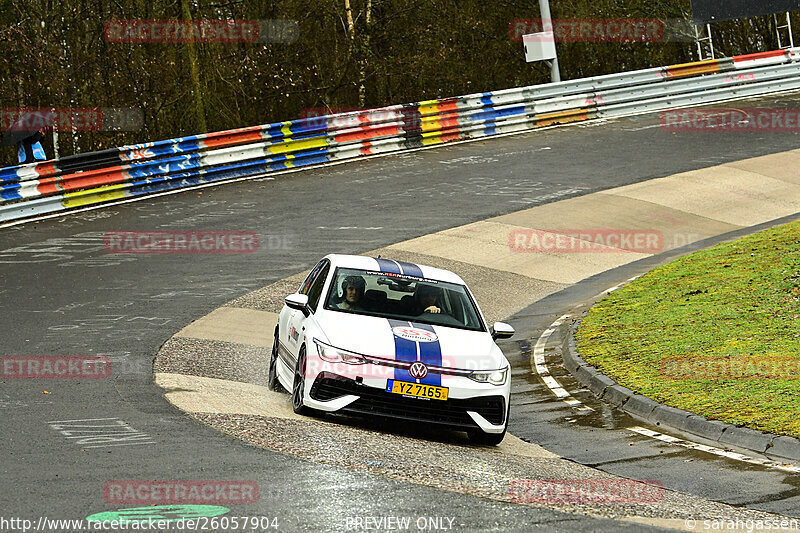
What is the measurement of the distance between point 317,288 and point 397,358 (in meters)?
1.96

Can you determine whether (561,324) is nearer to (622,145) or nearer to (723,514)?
(723,514)

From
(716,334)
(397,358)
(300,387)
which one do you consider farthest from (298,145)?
(397,358)

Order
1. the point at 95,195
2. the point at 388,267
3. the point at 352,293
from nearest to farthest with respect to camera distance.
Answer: the point at 352,293 → the point at 388,267 → the point at 95,195

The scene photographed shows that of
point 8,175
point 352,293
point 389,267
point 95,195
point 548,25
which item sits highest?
point 548,25

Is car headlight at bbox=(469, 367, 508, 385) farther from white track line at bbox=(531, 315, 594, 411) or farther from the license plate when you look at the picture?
white track line at bbox=(531, 315, 594, 411)

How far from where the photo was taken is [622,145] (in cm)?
2669

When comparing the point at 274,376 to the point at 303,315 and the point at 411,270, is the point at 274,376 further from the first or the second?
the point at 411,270

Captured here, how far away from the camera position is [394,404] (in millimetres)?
9508

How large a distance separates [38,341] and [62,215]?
30.4ft

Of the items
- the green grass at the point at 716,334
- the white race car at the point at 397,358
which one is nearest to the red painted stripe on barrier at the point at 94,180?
the green grass at the point at 716,334

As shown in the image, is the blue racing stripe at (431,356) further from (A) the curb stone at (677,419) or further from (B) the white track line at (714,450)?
(A) the curb stone at (677,419)

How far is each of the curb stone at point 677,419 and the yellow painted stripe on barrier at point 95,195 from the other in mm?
12675

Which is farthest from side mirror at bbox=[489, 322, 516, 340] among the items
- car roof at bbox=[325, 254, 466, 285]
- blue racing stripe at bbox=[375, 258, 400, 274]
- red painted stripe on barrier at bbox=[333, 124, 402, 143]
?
red painted stripe on barrier at bbox=[333, 124, 402, 143]

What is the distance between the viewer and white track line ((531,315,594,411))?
1192 cm
